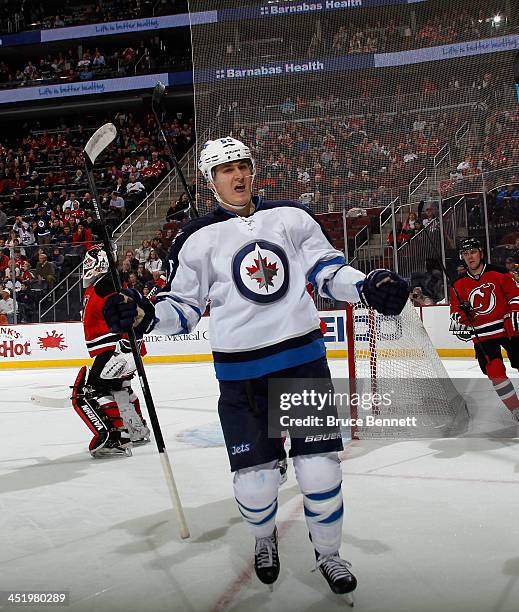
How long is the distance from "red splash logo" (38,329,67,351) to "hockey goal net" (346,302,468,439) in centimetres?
685

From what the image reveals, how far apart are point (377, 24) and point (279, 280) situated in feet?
23.6

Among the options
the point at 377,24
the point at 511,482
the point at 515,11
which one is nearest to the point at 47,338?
the point at 377,24

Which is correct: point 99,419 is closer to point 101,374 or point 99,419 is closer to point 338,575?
point 101,374

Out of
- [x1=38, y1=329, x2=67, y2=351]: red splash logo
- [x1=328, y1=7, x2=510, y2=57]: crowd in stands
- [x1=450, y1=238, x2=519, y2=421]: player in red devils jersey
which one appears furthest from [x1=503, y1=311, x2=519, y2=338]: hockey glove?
[x1=38, y1=329, x2=67, y2=351]: red splash logo

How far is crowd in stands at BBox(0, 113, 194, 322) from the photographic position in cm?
1484

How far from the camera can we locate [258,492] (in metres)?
2.09

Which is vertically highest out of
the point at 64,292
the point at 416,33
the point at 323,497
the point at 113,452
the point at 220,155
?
the point at 416,33

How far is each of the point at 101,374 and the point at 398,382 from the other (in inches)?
70.3

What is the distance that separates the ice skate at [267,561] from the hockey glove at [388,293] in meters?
0.76

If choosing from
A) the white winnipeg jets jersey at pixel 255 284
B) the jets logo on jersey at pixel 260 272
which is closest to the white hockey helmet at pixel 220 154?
the white winnipeg jets jersey at pixel 255 284

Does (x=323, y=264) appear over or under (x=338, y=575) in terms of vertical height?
over

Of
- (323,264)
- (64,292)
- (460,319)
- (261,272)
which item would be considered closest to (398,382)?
(460,319)

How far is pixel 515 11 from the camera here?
312 inches
